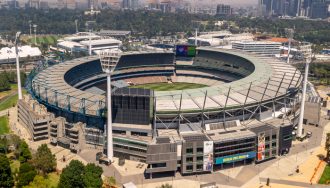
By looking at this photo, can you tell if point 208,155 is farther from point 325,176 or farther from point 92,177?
point 325,176

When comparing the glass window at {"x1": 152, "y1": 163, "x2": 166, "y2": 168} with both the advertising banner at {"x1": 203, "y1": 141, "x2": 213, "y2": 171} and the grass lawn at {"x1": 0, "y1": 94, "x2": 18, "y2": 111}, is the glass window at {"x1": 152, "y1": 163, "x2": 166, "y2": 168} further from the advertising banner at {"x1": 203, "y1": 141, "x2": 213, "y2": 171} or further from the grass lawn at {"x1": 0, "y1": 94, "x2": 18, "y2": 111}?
the grass lawn at {"x1": 0, "y1": 94, "x2": 18, "y2": 111}

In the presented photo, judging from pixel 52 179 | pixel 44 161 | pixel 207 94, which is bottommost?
pixel 52 179

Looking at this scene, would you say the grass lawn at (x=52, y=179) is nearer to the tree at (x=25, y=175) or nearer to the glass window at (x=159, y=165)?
the tree at (x=25, y=175)

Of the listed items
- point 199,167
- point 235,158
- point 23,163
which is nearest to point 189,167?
point 199,167

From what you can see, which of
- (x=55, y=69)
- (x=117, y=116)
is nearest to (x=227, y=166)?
(x=117, y=116)

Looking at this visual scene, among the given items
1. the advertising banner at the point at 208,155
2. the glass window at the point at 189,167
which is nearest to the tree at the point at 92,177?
the glass window at the point at 189,167

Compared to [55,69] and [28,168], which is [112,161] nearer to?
[28,168]

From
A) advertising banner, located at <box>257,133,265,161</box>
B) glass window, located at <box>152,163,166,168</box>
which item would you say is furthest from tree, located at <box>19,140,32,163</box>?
advertising banner, located at <box>257,133,265,161</box>
